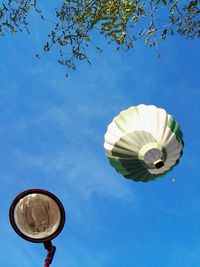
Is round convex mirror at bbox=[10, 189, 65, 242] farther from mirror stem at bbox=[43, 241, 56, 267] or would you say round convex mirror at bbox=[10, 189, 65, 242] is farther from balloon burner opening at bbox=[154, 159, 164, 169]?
balloon burner opening at bbox=[154, 159, 164, 169]

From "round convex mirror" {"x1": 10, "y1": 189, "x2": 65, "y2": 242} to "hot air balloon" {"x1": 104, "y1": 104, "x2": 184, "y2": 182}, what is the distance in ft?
27.5

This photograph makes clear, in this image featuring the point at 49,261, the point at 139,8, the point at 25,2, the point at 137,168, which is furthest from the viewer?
the point at 137,168

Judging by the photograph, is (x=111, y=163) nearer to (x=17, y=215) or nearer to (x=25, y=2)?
(x=25, y=2)

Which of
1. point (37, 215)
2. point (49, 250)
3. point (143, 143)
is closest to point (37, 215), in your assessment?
point (37, 215)

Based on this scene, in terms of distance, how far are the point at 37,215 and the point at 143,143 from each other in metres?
8.48

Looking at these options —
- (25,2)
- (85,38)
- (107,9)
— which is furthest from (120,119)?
(25,2)

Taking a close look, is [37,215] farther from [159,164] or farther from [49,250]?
[159,164]

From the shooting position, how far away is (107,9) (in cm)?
1127

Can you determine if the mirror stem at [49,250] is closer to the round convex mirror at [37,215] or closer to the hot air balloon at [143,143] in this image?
the round convex mirror at [37,215]

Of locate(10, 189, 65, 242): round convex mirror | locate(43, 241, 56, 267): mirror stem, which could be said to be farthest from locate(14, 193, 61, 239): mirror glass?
locate(43, 241, 56, 267): mirror stem

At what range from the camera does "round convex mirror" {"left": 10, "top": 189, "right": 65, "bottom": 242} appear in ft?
14.6

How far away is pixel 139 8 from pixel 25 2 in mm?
3658

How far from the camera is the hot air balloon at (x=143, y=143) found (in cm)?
1281

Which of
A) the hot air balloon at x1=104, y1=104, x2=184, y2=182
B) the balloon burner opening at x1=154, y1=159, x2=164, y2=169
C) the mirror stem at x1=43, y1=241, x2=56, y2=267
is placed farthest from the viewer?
the hot air balloon at x1=104, y1=104, x2=184, y2=182
